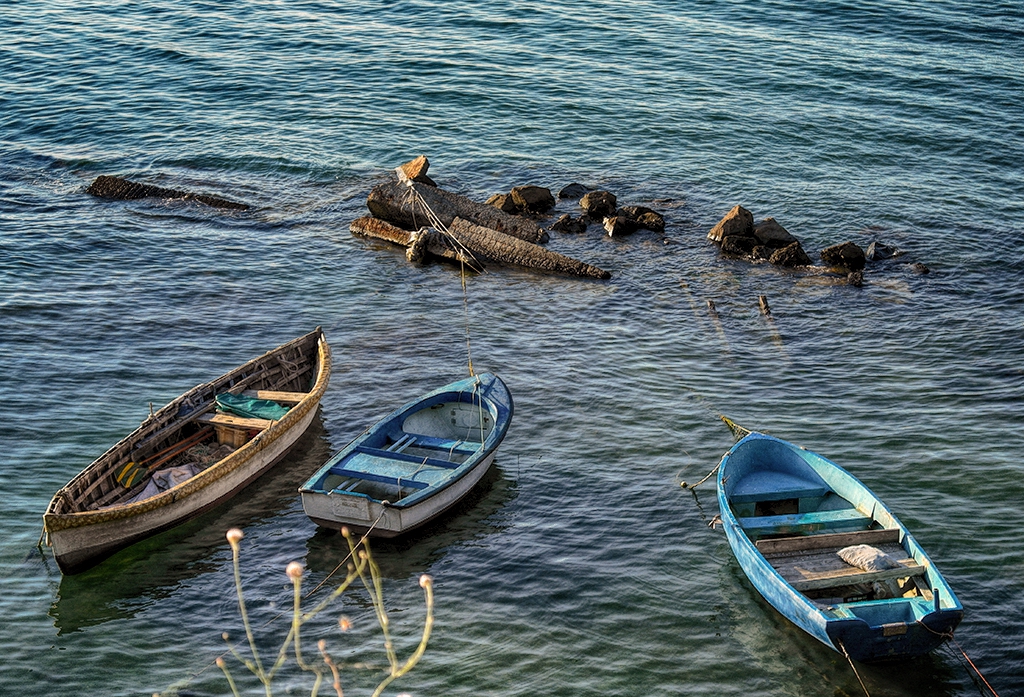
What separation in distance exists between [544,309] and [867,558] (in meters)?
11.1

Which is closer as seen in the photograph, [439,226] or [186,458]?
[186,458]

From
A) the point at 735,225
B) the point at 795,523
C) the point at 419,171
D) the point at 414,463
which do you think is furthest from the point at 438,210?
the point at 795,523

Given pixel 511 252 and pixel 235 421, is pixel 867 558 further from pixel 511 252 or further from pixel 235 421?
pixel 511 252

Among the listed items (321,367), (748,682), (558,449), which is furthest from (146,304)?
(748,682)

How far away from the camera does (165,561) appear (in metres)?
15.1

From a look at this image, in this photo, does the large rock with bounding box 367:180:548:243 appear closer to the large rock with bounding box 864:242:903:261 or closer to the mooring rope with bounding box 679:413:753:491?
the large rock with bounding box 864:242:903:261

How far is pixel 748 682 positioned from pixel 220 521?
852 centimetres

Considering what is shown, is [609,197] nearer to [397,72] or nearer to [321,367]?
[321,367]

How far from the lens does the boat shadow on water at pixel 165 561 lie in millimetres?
14211

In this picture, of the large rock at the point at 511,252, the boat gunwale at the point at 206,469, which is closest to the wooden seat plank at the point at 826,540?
the boat gunwale at the point at 206,469

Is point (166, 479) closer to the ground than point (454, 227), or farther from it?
closer to the ground

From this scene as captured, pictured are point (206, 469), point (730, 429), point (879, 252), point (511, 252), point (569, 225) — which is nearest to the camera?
point (206, 469)

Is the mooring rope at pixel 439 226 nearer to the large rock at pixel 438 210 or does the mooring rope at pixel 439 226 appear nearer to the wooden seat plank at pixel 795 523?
the large rock at pixel 438 210

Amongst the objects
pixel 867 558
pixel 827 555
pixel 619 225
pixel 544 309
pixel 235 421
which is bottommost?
pixel 827 555
